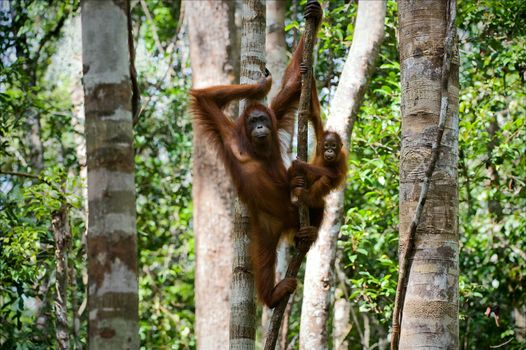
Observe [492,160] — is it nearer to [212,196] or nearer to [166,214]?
[212,196]

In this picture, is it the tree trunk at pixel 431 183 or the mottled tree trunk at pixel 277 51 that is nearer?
the tree trunk at pixel 431 183

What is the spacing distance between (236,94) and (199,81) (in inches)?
122

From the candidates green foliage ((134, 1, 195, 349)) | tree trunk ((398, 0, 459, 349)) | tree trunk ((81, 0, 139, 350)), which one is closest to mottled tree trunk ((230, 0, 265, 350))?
tree trunk ((398, 0, 459, 349))

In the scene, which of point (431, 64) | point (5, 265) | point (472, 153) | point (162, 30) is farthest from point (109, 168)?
point (162, 30)

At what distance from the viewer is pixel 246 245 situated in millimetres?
4465

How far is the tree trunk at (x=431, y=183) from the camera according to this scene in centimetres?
341

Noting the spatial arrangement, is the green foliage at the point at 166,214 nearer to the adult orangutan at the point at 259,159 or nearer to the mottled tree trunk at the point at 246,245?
the adult orangutan at the point at 259,159

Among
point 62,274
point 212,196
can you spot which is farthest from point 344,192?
point 62,274

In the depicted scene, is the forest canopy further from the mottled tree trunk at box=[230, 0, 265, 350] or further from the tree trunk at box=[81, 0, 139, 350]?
the tree trunk at box=[81, 0, 139, 350]

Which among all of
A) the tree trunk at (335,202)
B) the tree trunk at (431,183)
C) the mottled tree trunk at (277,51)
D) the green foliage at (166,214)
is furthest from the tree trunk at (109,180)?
the green foliage at (166,214)

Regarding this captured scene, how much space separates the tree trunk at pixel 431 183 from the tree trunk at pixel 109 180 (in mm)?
1479

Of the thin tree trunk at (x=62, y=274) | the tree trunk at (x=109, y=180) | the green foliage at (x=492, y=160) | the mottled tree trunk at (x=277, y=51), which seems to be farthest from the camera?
the mottled tree trunk at (x=277, y=51)

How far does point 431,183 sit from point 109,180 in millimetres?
1648

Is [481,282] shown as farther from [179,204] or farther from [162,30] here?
[162,30]
